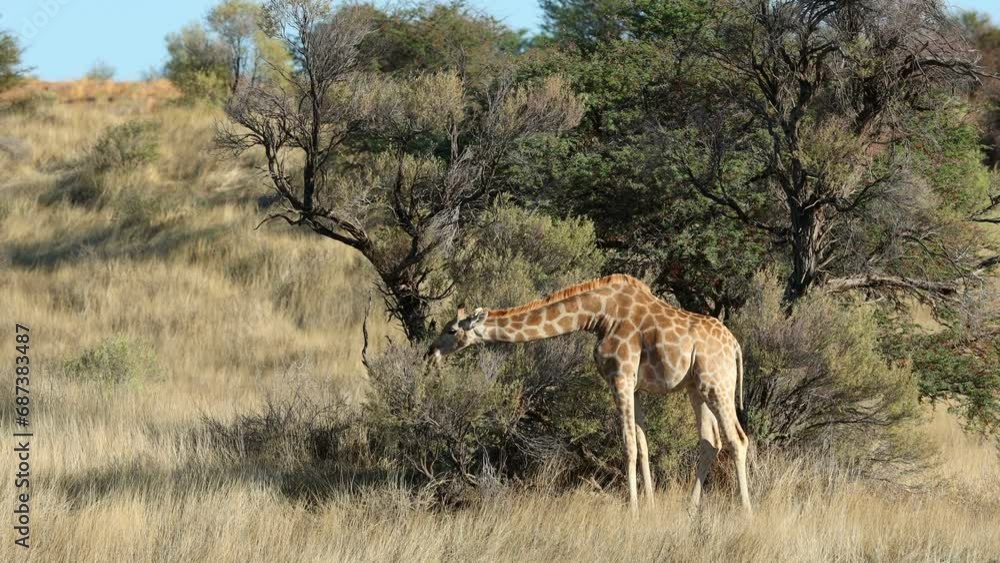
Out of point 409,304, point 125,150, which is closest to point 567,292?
point 409,304

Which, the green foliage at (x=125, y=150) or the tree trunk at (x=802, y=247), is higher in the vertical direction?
the tree trunk at (x=802, y=247)

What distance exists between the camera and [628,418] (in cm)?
956

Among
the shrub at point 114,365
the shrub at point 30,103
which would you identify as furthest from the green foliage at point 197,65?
the shrub at point 114,365

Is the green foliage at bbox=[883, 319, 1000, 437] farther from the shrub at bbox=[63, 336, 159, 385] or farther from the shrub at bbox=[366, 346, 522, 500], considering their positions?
the shrub at bbox=[63, 336, 159, 385]

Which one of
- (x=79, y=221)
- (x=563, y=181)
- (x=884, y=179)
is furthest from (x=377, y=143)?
(x=79, y=221)

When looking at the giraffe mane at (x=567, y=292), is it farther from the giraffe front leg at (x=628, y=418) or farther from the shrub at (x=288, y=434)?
the shrub at (x=288, y=434)

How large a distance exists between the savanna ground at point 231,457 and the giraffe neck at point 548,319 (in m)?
1.40

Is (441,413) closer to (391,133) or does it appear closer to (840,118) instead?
(391,133)

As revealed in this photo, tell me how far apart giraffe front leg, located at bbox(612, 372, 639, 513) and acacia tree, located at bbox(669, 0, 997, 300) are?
139 inches

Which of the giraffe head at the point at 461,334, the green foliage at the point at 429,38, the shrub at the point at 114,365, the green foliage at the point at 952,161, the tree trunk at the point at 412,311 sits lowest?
the shrub at the point at 114,365

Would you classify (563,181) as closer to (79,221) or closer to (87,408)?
(87,408)

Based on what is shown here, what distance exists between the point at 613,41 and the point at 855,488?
1020 centimetres

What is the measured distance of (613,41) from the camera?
19.1m

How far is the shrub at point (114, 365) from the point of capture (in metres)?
16.5
